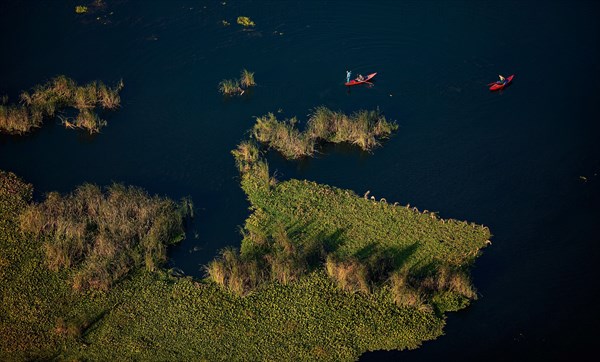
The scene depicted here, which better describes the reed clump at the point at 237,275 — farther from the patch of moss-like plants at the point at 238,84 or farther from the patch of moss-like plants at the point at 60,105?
the patch of moss-like plants at the point at 238,84

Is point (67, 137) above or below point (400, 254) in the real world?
above

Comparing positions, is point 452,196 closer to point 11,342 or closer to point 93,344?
point 93,344

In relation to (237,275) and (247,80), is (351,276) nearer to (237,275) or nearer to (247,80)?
(237,275)

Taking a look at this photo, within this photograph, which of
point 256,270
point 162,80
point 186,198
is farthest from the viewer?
point 162,80

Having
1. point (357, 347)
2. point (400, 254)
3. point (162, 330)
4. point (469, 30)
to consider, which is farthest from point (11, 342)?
point (469, 30)

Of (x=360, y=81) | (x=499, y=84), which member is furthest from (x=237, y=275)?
(x=499, y=84)

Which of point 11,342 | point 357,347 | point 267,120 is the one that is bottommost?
point 357,347

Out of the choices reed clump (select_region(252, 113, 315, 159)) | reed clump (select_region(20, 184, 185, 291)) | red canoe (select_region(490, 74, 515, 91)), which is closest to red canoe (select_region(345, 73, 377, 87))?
reed clump (select_region(252, 113, 315, 159))
